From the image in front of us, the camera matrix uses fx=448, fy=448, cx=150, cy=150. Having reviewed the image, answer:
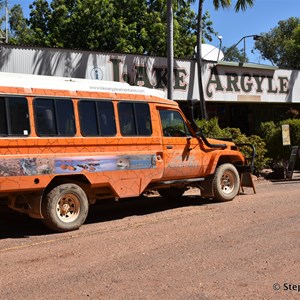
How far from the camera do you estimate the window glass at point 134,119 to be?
8719 mm

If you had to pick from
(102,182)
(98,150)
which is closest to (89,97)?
(98,150)

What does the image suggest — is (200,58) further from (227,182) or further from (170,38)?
(227,182)

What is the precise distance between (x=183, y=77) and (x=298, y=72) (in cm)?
719

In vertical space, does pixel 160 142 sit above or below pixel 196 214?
above

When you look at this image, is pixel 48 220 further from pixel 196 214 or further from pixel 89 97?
pixel 196 214

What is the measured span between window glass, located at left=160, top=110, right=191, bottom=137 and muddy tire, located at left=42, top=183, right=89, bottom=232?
96.7 inches

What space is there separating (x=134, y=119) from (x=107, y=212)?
92.4 inches

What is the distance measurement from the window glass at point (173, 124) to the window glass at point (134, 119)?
439 millimetres

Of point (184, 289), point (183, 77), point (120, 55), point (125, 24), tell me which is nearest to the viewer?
point (184, 289)

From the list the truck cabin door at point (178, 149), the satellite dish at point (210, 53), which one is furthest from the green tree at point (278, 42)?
the truck cabin door at point (178, 149)

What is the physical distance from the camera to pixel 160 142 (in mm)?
9266

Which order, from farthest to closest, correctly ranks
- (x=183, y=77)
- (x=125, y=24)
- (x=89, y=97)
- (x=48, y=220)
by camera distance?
1. (x=125, y=24)
2. (x=183, y=77)
3. (x=89, y=97)
4. (x=48, y=220)

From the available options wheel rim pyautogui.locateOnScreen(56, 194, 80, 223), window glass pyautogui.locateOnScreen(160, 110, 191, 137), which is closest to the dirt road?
wheel rim pyautogui.locateOnScreen(56, 194, 80, 223)

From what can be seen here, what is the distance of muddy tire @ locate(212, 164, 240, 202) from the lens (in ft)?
34.8
